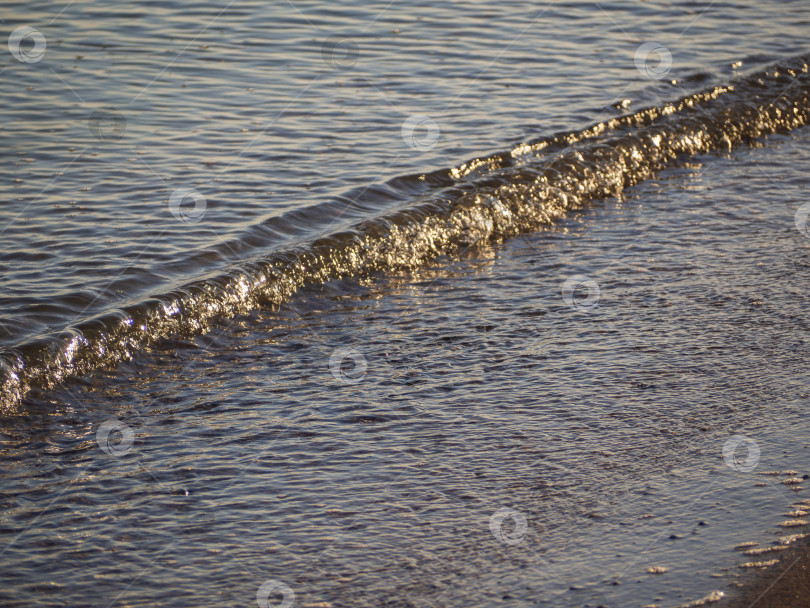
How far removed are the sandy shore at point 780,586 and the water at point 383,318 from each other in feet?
0.28

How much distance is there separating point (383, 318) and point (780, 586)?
129 inches

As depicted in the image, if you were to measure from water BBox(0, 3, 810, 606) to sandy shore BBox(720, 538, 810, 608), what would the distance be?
84mm

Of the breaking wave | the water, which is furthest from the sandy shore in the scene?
the breaking wave

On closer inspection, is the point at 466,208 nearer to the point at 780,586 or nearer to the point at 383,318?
Result: the point at 383,318

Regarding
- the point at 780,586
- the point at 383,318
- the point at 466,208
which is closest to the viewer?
the point at 780,586

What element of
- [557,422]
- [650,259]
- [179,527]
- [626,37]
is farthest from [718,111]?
[179,527]

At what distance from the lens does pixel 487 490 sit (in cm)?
416

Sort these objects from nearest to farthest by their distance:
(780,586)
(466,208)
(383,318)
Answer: (780,586)
(383,318)
(466,208)

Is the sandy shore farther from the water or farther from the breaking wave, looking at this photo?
the breaking wave

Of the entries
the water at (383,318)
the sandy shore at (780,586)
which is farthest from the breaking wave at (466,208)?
the sandy shore at (780,586)

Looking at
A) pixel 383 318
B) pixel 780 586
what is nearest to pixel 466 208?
pixel 383 318

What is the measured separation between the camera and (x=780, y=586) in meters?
3.47

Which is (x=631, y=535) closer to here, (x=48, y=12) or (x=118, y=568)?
(x=118, y=568)

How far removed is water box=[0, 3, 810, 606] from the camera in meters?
3.80
